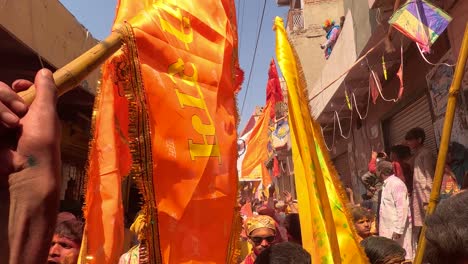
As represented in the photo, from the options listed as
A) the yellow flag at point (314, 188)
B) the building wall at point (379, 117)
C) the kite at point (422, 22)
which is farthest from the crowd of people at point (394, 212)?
the kite at point (422, 22)

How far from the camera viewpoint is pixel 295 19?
53.7 ft

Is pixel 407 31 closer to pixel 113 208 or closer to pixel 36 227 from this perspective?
pixel 113 208

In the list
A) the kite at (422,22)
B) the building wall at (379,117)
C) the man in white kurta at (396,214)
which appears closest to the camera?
the kite at (422,22)

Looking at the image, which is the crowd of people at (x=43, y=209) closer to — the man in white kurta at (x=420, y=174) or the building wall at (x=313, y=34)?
the man in white kurta at (x=420, y=174)

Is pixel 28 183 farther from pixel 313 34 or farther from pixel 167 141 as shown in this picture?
pixel 313 34

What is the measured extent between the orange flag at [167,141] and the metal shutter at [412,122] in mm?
4912

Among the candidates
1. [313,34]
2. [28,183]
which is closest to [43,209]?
[28,183]

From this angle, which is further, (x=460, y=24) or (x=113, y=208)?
(x=460, y=24)

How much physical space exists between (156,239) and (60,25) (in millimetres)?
3173

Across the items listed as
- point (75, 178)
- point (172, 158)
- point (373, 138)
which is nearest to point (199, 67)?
point (172, 158)

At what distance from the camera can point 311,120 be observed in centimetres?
212

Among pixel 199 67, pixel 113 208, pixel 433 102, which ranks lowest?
pixel 113 208

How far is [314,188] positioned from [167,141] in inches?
25.2

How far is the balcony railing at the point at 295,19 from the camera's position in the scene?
15.9m
